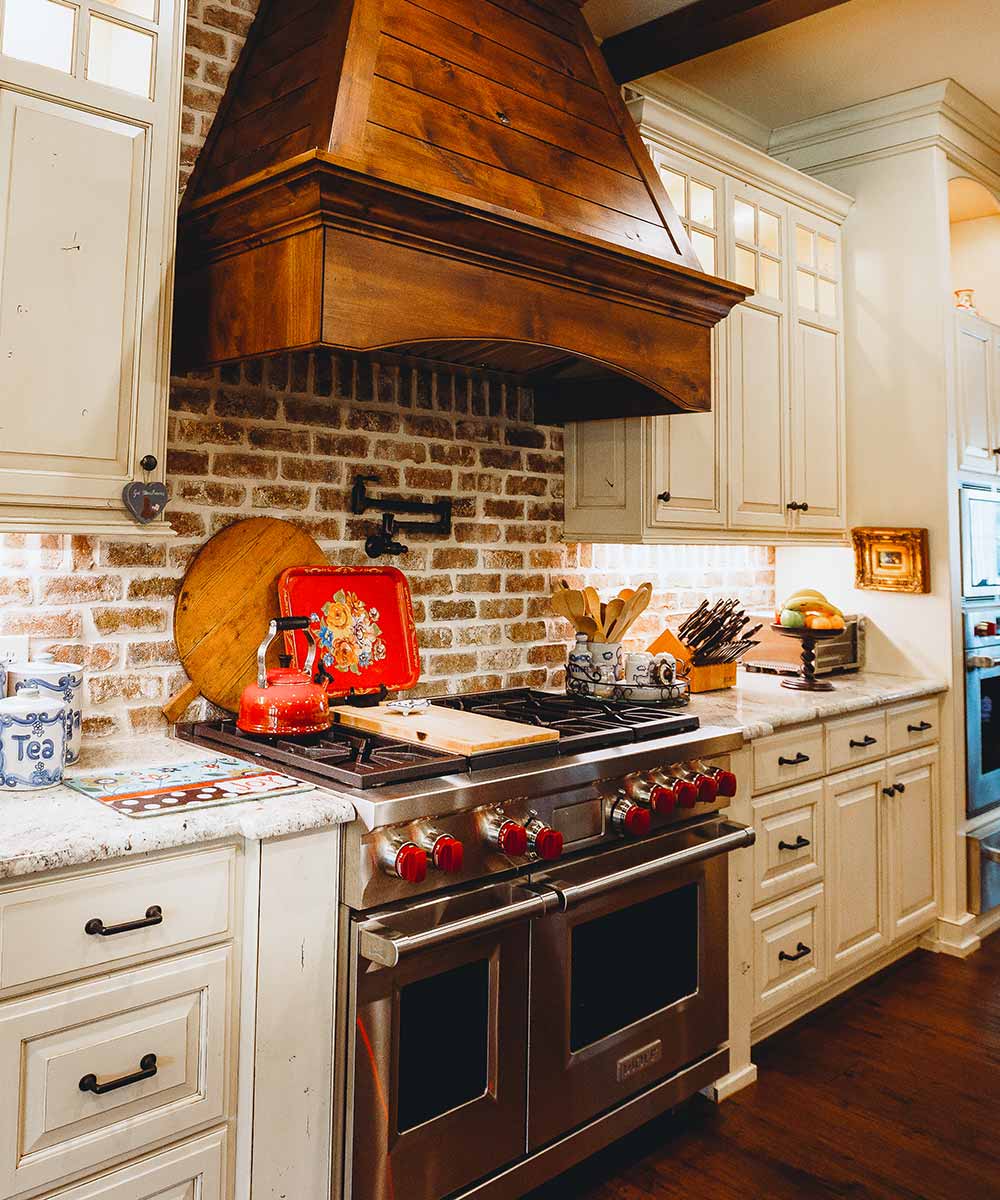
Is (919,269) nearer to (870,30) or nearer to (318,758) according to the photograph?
(870,30)

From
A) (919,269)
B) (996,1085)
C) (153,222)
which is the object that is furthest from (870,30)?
(996,1085)

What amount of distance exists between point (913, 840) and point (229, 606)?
248 cm

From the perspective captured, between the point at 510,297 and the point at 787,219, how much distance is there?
5.75 ft

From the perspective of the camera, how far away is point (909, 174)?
3.56 meters

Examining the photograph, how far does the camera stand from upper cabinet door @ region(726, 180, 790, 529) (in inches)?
123

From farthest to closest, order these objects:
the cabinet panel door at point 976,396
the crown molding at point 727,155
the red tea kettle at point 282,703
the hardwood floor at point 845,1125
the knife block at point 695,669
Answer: the cabinet panel door at point 976,396
the knife block at point 695,669
the crown molding at point 727,155
the hardwood floor at point 845,1125
the red tea kettle at point 282,703

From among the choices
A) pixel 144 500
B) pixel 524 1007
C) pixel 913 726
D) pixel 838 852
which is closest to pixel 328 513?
pixel 144 500

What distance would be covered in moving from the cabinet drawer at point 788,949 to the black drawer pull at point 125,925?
5.60 feet

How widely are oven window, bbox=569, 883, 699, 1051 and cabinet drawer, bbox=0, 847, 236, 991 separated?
82 cm

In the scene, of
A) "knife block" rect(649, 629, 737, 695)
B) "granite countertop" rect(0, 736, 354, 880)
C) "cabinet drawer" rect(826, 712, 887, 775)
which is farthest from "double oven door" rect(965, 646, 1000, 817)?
"granite countertop" rect(0, 736, 354, 880)

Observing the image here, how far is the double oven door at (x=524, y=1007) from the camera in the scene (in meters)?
1.69

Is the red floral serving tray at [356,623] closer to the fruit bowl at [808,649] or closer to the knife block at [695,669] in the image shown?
the knife block at [695,669]

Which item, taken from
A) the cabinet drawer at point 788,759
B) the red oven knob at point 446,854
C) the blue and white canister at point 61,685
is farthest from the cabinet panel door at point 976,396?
the blue and white canister at point 61,685

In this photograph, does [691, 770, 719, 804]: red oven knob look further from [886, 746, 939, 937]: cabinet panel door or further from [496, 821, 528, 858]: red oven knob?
[886, 746, 939, 937]: cabinet panel door
